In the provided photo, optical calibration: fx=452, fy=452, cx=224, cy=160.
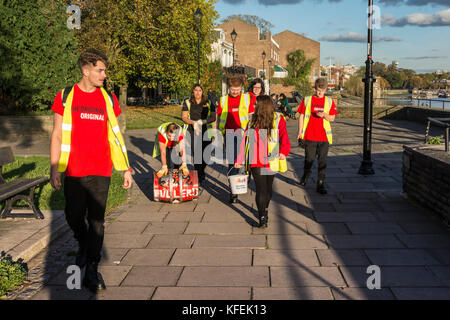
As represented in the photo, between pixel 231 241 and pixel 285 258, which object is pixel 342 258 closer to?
pixel 285 258

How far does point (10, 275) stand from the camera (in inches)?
152

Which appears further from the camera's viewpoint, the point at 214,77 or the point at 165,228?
the point at 214,77

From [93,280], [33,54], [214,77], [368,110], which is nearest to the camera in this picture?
[93,280]

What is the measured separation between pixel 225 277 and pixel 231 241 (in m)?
1.10

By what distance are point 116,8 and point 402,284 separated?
Answer: 88.7ft

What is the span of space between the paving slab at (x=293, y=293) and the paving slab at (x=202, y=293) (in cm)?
11

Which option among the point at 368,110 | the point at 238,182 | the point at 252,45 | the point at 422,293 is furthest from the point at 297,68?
the point at 422,293

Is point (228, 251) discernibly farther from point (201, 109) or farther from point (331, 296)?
point (201, 109)

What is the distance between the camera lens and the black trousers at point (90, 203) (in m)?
3.77

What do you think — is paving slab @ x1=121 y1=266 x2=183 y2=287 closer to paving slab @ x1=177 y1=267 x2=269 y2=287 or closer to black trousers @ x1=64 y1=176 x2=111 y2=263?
paving slab @ x1=177 y1=267 x2=269 y2=287

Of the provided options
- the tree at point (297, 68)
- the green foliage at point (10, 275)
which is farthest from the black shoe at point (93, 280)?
the tree at point (297, 68)

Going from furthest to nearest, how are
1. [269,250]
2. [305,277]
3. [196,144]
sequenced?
[196,144] < [269,250] < [305,277]

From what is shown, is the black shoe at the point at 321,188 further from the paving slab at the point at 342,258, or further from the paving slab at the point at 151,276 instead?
the paving slab at the point at 151,276

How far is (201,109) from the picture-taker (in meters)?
7.89
